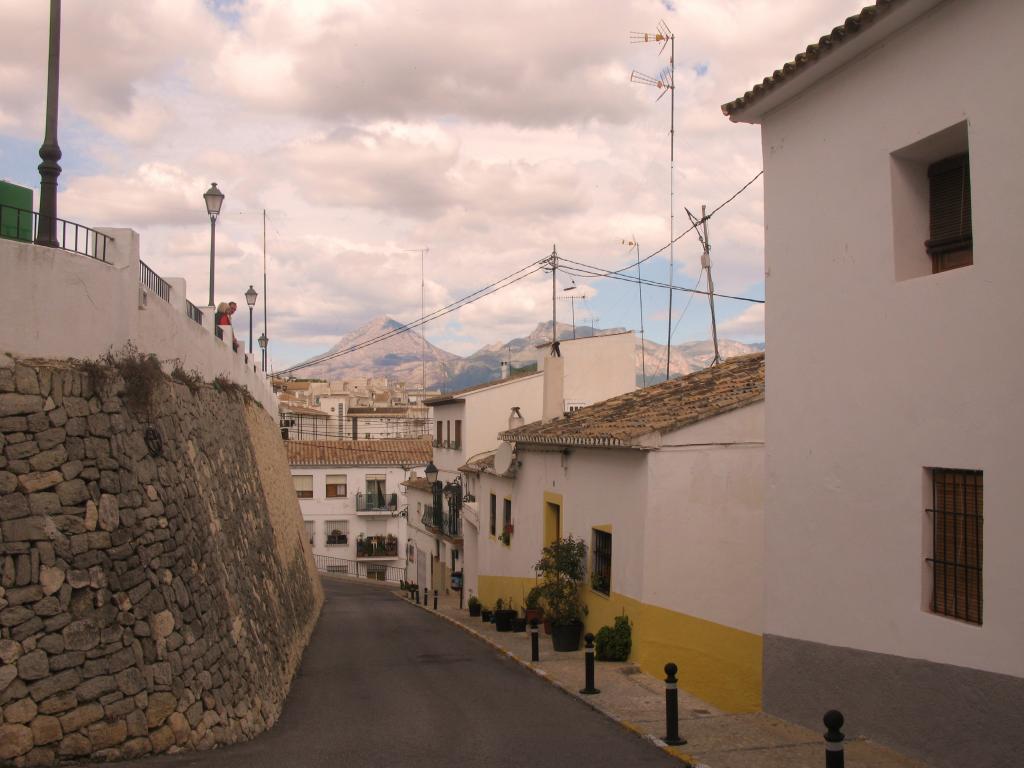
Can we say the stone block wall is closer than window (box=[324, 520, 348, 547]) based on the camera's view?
Yes

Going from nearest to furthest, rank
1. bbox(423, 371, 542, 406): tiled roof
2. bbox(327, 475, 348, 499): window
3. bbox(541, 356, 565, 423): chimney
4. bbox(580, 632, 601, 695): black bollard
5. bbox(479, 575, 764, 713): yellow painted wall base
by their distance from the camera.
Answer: bbox(580, 632, 601, 695): black bollard → bbox(479, 575, 764, 713): yellow painted wall base → bbox(541, 356, 565, 423): chimney → bbox(423, 371, 542, 406): tiled roof → bbox(327, 475, 348, 499): window

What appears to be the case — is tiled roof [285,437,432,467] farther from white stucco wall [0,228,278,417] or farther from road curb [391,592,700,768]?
white stucco wall [0,228,278,417]

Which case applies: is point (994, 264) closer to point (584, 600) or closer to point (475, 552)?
point (584, 600)

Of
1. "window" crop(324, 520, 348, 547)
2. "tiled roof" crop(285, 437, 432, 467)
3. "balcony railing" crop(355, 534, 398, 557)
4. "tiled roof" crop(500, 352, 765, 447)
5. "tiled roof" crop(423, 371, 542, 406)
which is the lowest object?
"balcony railing" crop(355, 534, 398, 557)

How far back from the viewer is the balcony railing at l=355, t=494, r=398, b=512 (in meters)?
51.7

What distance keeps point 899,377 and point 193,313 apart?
1037cm

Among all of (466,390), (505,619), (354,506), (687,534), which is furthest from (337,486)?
(687,534)

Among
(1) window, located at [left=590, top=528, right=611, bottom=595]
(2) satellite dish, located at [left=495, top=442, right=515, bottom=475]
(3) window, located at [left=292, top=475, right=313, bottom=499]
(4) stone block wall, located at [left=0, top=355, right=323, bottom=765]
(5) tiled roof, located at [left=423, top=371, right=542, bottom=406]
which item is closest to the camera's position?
(4) stone block wall, located at [left=0, top=355, right=323, bottom=765]

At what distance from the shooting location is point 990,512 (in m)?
6.83

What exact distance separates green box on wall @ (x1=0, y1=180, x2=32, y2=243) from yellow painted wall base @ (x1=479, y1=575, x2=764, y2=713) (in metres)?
9.42

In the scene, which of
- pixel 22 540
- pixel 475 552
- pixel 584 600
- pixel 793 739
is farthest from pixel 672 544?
pixel 475 552

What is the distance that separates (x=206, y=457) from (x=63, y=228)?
3.92 meters

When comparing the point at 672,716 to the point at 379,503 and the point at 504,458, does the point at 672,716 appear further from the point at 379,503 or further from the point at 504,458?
the point at 379,503

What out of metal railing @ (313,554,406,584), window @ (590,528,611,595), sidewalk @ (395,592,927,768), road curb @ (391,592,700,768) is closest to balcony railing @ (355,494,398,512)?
metal railing @ (313,554,406,584)
